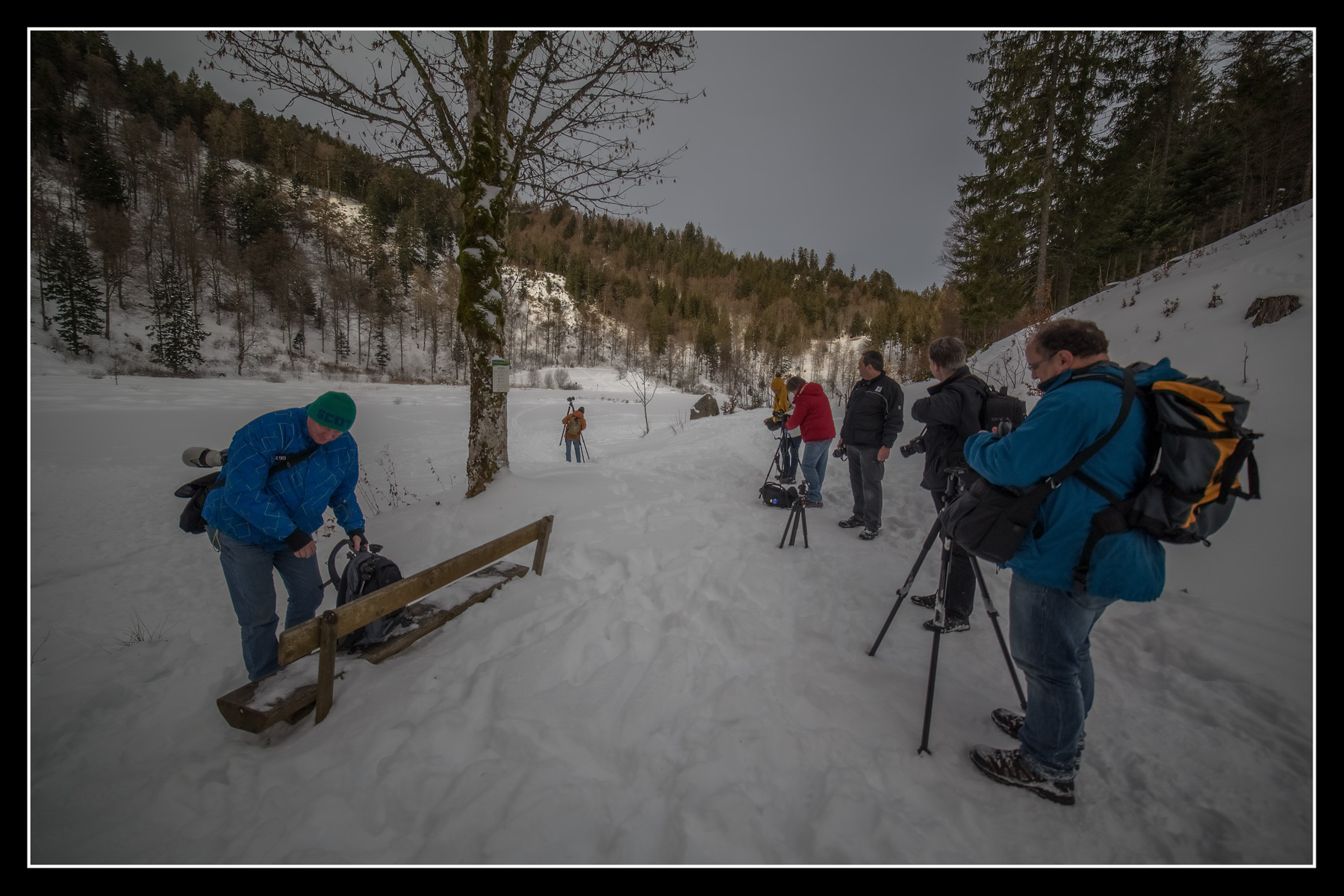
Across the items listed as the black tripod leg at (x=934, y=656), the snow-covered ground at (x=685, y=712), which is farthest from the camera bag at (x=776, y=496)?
the black tripod leg at (x=934, y=656)

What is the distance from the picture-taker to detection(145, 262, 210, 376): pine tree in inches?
1052

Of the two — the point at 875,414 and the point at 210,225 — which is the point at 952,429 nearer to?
the point at 875,414

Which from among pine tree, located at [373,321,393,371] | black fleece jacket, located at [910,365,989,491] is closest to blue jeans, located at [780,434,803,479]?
black fleece jacket, located at [910,365,989,491]

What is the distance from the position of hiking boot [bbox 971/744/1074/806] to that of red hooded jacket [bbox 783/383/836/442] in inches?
158

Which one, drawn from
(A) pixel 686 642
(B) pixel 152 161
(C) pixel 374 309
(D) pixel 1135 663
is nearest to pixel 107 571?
(A) pixel 686 642

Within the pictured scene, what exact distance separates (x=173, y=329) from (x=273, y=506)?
3802 centimetres

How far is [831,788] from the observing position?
2.03 m

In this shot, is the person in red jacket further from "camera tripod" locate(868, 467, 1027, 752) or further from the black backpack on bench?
the black backpack on bench

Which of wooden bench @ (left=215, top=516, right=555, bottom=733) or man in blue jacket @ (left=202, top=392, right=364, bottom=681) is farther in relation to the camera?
man in blue jacket @ (left=202, top=392, right=364, bottom=681)

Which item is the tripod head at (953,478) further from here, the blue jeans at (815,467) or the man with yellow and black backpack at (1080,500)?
the blue jeans at (815,467)

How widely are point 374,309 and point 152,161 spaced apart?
2004cm

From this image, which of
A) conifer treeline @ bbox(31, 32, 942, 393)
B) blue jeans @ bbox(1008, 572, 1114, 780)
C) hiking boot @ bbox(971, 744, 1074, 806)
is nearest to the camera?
blue jeans @ bbox(1008, 572, 1114, 780)

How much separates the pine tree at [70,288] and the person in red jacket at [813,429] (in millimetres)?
37420

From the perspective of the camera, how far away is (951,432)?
3.29 metres
